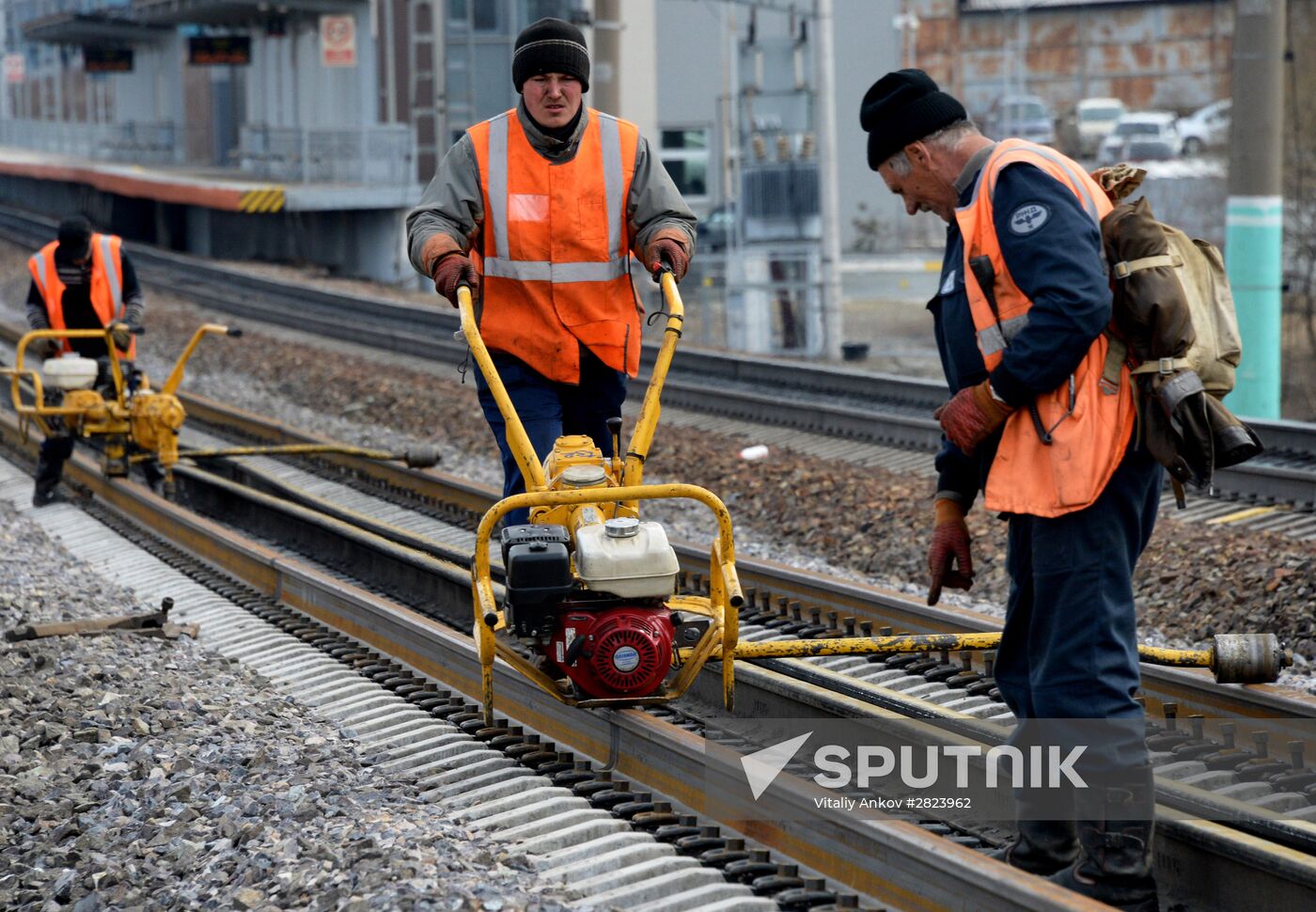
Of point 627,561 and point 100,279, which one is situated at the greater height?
point 100,279

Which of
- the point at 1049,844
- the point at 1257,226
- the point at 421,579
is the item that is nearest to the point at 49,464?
the point at 421,579

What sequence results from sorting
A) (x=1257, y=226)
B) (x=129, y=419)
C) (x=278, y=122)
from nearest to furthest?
(x=129, y=419) → (x=1257, y=226) → (x=278, y=122)

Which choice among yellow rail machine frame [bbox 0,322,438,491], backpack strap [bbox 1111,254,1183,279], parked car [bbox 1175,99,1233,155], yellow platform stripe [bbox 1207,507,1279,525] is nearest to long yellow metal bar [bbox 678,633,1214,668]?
backpack strap [bbox 1111,254,1183,279]

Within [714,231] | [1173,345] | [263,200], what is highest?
[263,200]

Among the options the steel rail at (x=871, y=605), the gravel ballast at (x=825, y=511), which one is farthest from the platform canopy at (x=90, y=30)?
the steel rail at (x=871, y=605)

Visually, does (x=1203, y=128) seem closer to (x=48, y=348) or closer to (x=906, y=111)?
(x=48, y=348)

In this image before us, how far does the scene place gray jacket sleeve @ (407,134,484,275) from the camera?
5.38 meters

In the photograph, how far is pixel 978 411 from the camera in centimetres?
396

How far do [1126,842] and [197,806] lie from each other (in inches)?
108

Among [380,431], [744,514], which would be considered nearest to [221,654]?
[744,514]

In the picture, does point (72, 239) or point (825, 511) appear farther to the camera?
point (72, 239)

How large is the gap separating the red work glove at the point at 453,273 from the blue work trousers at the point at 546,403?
1.48ft

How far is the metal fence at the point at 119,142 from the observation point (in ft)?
153

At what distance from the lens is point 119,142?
46.6 metres
